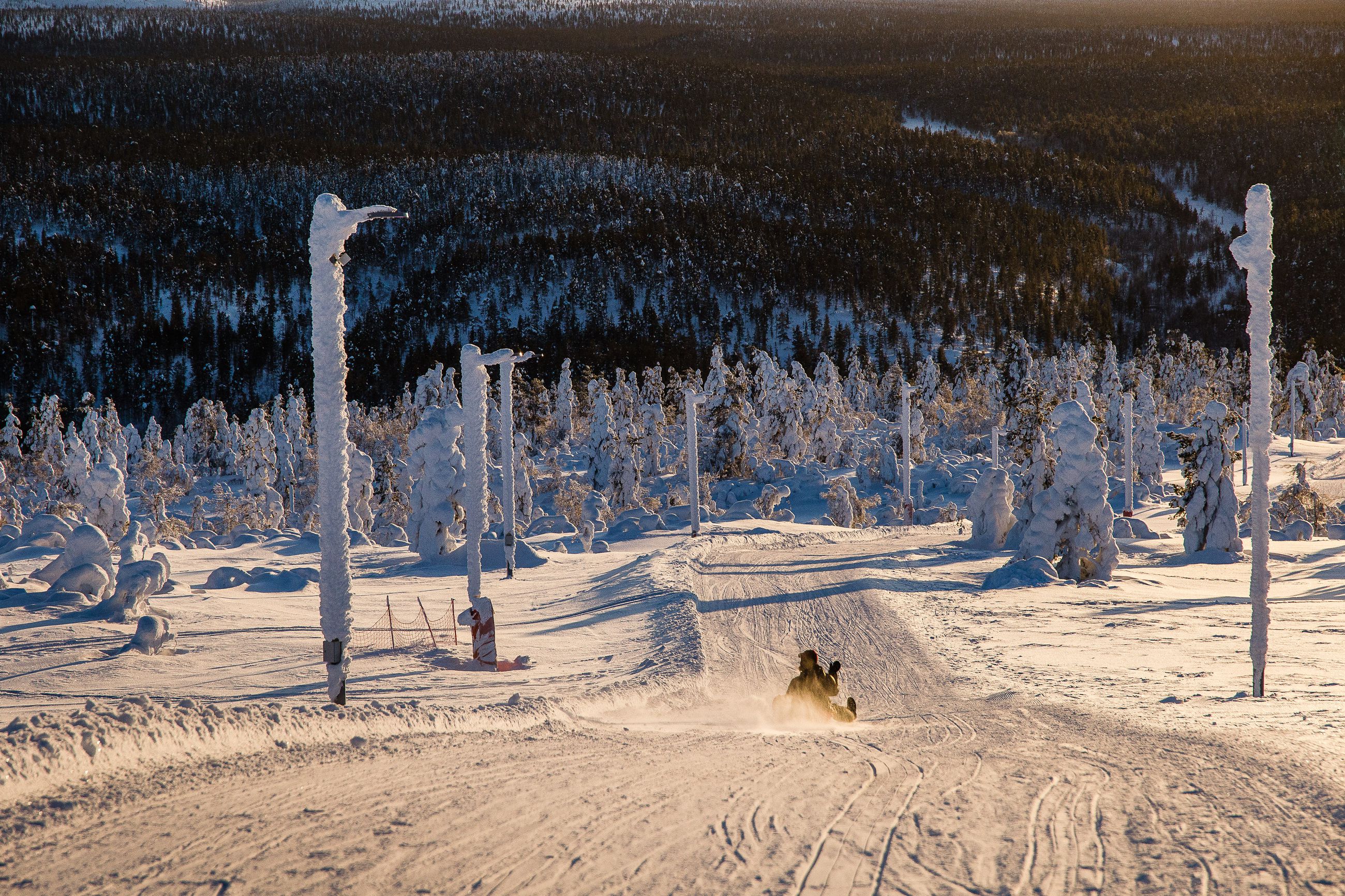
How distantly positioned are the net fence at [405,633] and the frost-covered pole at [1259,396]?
10.9m

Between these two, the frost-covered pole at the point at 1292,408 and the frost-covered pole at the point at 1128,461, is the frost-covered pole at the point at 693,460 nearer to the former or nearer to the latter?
the frost-covered pole at the point at 1128,461

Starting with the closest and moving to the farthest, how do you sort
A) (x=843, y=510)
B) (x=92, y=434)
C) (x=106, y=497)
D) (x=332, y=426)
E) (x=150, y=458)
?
(x=332, y=426), (x=106, y=497), (x=843, y=510), (x=92, y=434), (x=150, y=458)

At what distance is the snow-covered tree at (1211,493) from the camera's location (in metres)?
26.3

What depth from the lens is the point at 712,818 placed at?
717 cm

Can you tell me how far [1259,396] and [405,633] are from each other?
41.3 ft

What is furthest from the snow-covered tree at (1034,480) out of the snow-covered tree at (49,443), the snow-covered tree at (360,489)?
the snow-covered tree at (49,443)

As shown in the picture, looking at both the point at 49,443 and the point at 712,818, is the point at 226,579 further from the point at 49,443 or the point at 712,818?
the point at 49,443

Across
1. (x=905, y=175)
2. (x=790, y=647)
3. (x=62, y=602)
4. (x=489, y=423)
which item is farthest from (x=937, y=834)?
(x=905, y=175)

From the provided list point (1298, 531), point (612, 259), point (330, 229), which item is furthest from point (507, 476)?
point (612, 259)

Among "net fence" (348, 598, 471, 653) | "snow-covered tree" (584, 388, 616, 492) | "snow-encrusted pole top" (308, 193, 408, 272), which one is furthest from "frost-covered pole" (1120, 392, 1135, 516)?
"snow-encrusted pole top" (308, 193, 408, 272)

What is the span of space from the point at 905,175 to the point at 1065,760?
182243mm

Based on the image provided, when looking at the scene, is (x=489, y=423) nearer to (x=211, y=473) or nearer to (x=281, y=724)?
(x=211, y=473)

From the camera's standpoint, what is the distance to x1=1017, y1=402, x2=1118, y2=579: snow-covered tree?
2147cm

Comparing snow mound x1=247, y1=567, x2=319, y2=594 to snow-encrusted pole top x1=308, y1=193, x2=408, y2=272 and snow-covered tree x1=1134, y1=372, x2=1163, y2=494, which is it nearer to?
snow-encrusted pole top x1=308, y1=193, x2=408, y2=272
